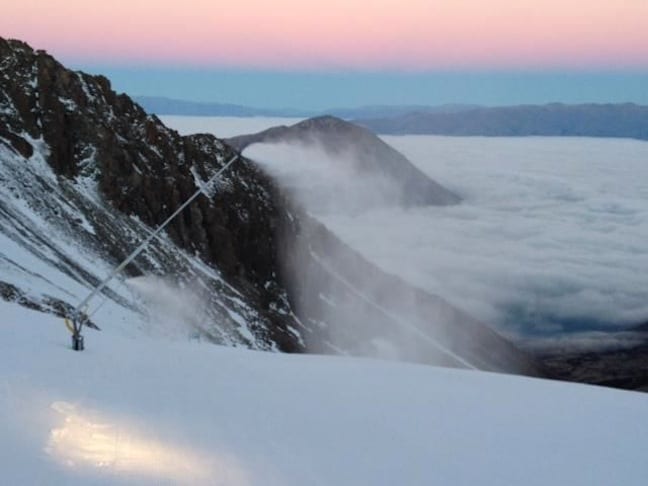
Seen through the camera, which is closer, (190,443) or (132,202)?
(190,443)

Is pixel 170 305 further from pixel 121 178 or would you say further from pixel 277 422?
pixel 277 422

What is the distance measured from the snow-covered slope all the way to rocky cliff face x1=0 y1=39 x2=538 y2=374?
83.3 feet

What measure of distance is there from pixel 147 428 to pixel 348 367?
4.96 metres

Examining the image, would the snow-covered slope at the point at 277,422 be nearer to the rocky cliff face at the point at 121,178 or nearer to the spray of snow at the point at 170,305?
the spray of snow at the point at 170,305

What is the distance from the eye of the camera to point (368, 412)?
9.45m

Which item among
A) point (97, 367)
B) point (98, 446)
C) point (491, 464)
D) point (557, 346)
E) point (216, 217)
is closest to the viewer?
point (98, 446)

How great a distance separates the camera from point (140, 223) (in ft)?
208

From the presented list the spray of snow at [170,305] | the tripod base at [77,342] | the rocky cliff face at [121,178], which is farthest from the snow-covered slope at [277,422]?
the rocky cliff face at [121,178]

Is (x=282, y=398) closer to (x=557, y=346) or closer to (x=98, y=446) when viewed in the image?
(x=98, y=446)

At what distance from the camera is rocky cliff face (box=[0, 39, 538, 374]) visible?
1912 inches

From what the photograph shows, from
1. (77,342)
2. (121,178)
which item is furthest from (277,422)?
(121,178)

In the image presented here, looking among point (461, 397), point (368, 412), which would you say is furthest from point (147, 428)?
point (461, 397)

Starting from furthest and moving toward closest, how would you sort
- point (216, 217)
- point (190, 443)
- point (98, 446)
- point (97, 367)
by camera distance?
point (216, 217) < point (97, 367) < point (190, 443) < point (98, 446)

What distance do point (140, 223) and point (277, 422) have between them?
188ft
